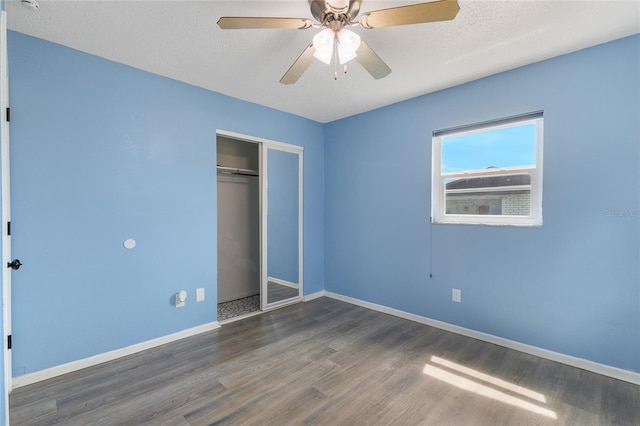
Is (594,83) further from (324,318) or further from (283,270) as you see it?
(283,270)

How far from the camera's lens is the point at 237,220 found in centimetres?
416

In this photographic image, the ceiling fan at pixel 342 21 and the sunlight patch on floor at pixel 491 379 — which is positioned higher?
the ceiling fan at pixel 342 21

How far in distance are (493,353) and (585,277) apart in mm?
968

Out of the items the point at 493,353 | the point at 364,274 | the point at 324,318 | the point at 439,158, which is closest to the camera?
the point at 493,353

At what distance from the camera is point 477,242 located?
2863 millimetres

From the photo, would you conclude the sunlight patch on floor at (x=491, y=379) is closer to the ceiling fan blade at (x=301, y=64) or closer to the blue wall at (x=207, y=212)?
the blue wall at (x=207, y=212)

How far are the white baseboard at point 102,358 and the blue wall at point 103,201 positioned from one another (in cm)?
5

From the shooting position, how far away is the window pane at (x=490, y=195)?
2.66 m

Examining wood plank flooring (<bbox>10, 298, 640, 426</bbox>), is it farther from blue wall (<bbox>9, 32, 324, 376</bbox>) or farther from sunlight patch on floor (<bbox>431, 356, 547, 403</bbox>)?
blue wall (<bbox>9, 32, 324, 376</bbox>)

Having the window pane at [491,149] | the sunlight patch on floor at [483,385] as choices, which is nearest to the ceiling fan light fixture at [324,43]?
the window pane at [491,149]

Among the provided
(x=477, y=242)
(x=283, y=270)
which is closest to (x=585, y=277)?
(x=477, y=242)

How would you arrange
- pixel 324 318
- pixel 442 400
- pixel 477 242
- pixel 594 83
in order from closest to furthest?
1. pixel 442 400
2. pixel 594 83
3. pixel 477 242
4. pixel 324 318

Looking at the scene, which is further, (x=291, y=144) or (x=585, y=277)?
(x=291, y=144)

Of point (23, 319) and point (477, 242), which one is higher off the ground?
point (477, 242)
